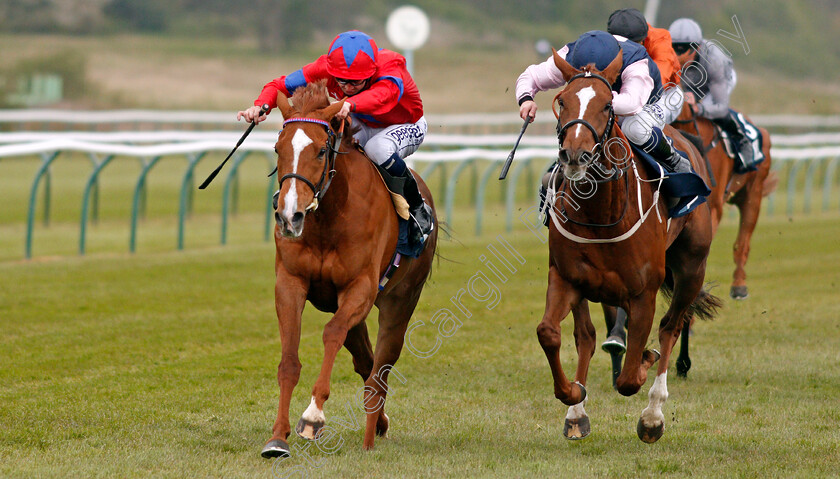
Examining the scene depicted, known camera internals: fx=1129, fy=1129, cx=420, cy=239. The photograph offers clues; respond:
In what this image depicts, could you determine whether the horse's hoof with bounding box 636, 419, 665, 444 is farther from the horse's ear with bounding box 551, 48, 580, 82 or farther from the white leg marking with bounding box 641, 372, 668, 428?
the horse's ear with bounding box 551, 48, 580, 82

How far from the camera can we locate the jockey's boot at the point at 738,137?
882 cm

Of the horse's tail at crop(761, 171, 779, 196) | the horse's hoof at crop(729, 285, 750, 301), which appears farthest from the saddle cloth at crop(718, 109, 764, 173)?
the horse's tail at crop(761, 171, 779, 196)

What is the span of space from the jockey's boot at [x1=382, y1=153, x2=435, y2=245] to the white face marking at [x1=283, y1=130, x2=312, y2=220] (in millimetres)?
795

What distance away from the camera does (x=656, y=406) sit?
204 inches

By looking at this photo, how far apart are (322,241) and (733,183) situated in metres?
5.61

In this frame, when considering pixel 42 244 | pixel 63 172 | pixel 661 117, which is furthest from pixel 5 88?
pixel 661 117

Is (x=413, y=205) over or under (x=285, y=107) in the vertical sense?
under

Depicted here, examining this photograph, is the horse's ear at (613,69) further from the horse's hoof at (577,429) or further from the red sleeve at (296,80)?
the horse's hoof at (577,429)

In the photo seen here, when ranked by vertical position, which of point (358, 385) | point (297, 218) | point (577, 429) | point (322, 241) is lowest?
point (358, 385)

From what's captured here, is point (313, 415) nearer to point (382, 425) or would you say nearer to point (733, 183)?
point (382, 425)

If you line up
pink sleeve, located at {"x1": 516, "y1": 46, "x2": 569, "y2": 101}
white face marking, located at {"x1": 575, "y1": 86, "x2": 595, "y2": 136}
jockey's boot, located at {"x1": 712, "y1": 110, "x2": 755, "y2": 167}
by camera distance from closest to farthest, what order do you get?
white face marking, located at {"x1": 575, "y1": 86, "x2": 595, "y2": 136} → pink sleeve, located at {"x1": 516, "y1": 46, "x2": 569, "y2": 101} → jockey's boot, located at {"x1": 712, "y1": 110, "x2": 755, "y2": 167}

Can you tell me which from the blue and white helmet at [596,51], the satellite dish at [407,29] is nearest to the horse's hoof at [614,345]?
the blue and white helmet at [596,51]

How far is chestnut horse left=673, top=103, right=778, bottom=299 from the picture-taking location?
8258 millimetres

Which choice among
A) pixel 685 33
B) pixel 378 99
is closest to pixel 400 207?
pixel 378 99
